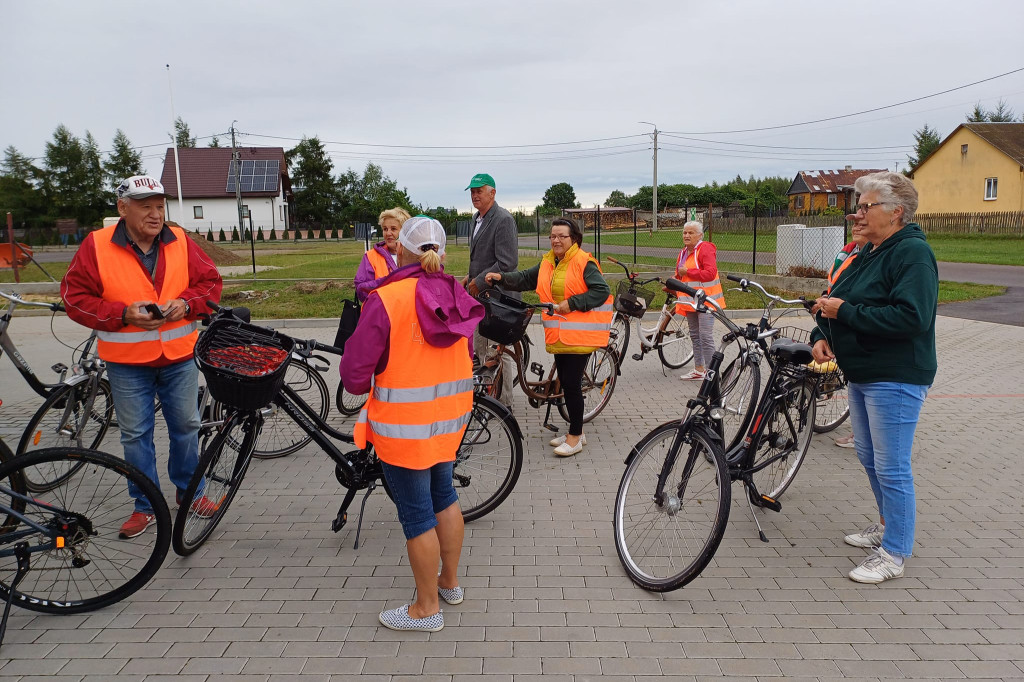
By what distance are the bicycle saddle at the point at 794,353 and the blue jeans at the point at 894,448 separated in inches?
16.9

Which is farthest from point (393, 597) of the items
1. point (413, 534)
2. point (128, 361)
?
point (128, 361)

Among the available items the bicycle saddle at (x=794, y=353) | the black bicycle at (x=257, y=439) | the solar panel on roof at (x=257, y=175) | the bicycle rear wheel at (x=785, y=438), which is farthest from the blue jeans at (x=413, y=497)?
the solar panel on roof at (x=257, y=175)

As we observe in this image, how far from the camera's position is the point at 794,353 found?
4.37m

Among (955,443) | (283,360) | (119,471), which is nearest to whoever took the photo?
(119,471)

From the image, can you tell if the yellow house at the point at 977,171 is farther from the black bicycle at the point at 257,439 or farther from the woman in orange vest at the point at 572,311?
the black bicycle at the point at 257,439

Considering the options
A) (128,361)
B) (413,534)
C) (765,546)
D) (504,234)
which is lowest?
(765,546)

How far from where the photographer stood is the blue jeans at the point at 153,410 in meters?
4.27

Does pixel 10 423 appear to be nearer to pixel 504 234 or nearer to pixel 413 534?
pixel 504 234

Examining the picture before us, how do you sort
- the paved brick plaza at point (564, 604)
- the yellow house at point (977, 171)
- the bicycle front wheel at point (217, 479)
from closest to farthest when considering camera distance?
the paved brick plaza at point (564, 604)
the bicycle front wheel at point (217, 479)
the yellow house at point (977, 171)

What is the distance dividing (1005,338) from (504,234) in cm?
870

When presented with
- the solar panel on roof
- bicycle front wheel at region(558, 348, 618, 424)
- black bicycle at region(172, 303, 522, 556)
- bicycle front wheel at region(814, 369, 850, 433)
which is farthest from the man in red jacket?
the solar panel on roof

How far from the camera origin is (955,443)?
6160mm

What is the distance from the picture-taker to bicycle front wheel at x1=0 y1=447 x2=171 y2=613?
3471 mm

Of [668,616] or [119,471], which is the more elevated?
[119,471]
